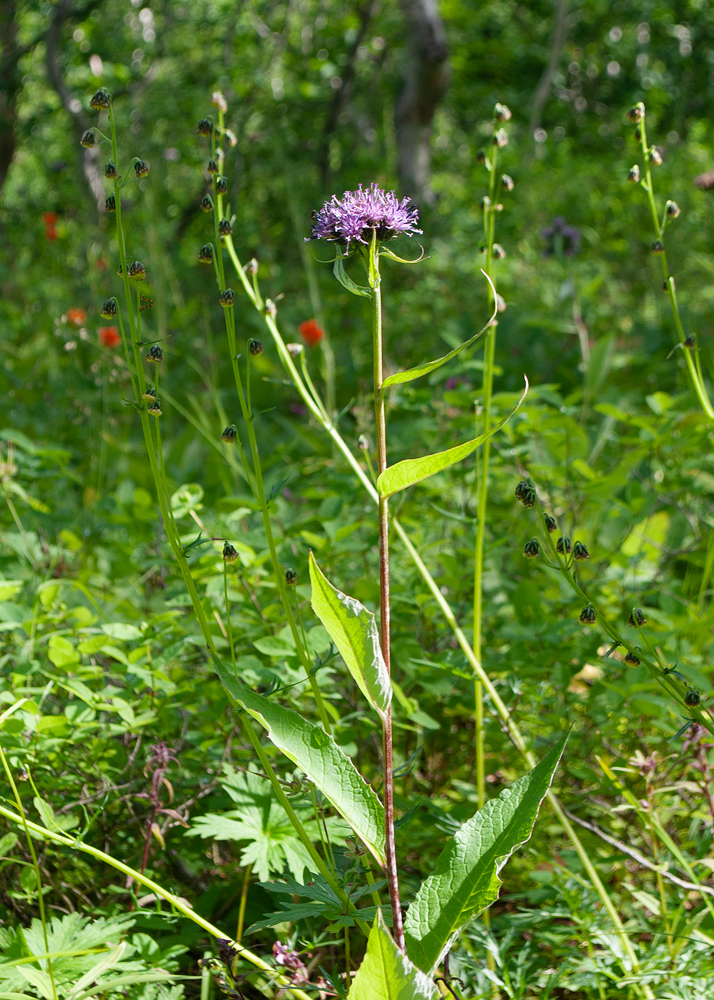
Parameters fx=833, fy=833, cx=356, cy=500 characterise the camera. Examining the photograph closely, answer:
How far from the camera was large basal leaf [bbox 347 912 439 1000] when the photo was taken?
727mm

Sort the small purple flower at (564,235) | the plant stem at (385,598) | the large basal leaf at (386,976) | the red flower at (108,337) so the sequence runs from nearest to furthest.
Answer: the large basal leaf at (386,976), the plant stem at (385,598), the red flower at (108,337), the small purple flower at (564,235)

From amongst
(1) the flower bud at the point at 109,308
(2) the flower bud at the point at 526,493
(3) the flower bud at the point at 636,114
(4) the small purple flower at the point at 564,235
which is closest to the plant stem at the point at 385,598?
(2) the flower bud at the point at 526,493

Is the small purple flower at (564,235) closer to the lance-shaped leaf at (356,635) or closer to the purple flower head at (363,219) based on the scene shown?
the purple flower head at (363,219)

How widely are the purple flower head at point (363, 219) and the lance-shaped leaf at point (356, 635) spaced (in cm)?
38

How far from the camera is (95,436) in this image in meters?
2.79

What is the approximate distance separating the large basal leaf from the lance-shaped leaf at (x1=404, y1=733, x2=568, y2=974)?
60 millimetres

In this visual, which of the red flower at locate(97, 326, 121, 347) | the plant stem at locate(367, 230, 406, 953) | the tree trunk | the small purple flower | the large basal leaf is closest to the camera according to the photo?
the large basal leaf

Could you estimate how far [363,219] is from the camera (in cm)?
89

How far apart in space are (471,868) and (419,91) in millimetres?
4957

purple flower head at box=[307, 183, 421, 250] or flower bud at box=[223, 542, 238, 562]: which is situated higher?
purple flower head at box=[307, 183, 421, 250]

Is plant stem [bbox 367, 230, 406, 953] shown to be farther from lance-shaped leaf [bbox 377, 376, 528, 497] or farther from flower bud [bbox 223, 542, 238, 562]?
flower bud [bbox 223, 542, 238, 562]

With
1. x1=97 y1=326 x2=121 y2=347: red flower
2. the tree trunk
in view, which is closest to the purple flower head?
x1=97 y1=326 x2=121 y2=347: red flower

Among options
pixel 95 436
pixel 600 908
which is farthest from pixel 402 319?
pixel 600 908

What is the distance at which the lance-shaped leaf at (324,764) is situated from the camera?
2.69 ft
